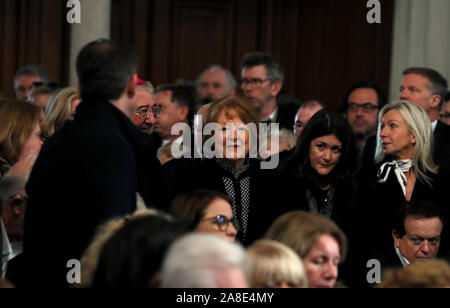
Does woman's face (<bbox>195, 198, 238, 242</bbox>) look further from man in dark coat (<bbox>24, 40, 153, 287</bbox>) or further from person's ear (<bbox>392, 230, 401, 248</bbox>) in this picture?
person's ear (<bbox>392, 230, 401, 248</bbox>)

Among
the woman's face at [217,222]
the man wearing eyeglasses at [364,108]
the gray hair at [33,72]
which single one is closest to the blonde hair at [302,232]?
the woman's face at [217,222]

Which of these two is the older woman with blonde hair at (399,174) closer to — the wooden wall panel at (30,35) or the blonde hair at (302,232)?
the blonde hair at (302,232)

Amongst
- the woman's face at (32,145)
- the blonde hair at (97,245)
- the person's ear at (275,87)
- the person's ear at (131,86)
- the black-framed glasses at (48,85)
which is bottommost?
the blonde hair at (97,245)

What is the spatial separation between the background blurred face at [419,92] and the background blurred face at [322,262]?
3.09 meters

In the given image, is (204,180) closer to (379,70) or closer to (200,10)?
(379,70)

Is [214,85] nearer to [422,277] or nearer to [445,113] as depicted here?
[445,113]

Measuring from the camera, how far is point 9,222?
426 centimetres

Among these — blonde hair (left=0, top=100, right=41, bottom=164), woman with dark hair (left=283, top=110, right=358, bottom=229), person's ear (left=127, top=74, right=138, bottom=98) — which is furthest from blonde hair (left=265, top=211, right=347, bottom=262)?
blonde hair (left=0, top=100, right=41, bottom=164)

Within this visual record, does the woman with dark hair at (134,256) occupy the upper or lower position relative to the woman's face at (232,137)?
lower

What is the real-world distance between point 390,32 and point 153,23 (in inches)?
115

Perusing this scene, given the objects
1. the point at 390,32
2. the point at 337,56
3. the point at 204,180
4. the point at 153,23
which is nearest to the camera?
the point at 204,180

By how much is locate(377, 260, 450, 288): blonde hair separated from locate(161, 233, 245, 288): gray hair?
0.82m

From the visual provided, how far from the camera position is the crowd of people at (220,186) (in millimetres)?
2973
